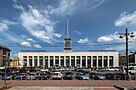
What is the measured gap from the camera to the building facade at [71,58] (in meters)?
144

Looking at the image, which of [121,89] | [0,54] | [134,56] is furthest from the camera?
[134,56]

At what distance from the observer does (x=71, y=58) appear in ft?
475

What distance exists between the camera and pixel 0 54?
13975 cm

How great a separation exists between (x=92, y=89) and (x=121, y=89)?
3.65m

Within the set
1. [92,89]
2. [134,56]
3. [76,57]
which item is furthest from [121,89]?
[134,56]

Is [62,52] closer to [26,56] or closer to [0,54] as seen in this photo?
[26,56]

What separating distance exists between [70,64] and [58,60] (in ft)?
27.2

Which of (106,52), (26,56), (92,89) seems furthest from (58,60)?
(92,89)

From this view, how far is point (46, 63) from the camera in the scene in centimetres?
14750

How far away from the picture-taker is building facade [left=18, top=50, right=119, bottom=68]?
14438 centimetres

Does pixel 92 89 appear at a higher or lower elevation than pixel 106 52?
lower

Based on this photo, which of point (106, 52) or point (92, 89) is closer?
point (92, 89)

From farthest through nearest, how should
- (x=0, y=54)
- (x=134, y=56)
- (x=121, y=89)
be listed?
1. (x=134, y=56)
2. (x=0, y=54)
3. (x=121, y=89)

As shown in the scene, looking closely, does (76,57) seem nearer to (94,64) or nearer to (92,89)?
(94,64)
